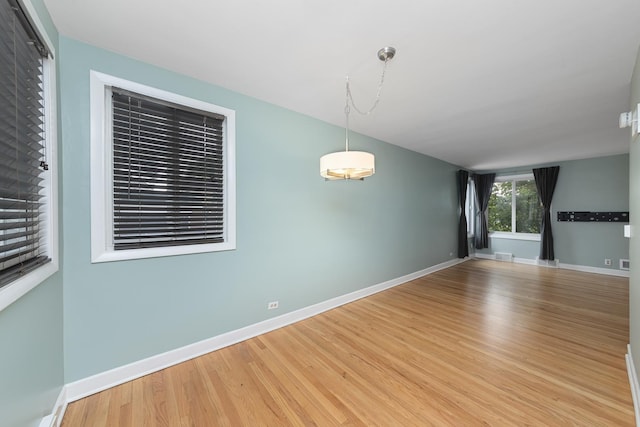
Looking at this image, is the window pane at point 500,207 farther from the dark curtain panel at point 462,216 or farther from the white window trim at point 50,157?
the white window trim at point 50,157

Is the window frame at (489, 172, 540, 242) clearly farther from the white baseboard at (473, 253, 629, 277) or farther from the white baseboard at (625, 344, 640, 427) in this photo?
the white baseboard at (625, 344, 640, 427)

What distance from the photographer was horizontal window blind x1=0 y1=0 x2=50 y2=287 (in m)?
1.01

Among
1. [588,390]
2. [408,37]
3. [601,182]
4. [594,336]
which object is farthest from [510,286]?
[408,37]

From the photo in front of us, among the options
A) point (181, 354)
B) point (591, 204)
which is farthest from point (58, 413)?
point (591, 204)

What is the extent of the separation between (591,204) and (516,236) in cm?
145

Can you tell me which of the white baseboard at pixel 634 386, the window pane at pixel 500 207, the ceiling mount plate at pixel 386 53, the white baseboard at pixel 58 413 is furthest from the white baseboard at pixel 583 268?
the white baseboard at pixel 58 413

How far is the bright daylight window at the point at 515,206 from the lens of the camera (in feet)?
18.8

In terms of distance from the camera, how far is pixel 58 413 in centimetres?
146

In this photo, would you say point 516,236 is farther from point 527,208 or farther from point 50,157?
point 50,157

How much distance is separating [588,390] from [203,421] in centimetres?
264

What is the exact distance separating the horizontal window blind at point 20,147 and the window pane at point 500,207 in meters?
7.90

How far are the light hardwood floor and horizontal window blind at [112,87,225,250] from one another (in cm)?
110

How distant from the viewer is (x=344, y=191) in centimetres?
329

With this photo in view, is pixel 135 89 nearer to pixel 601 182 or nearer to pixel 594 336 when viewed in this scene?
pixel 594 336
